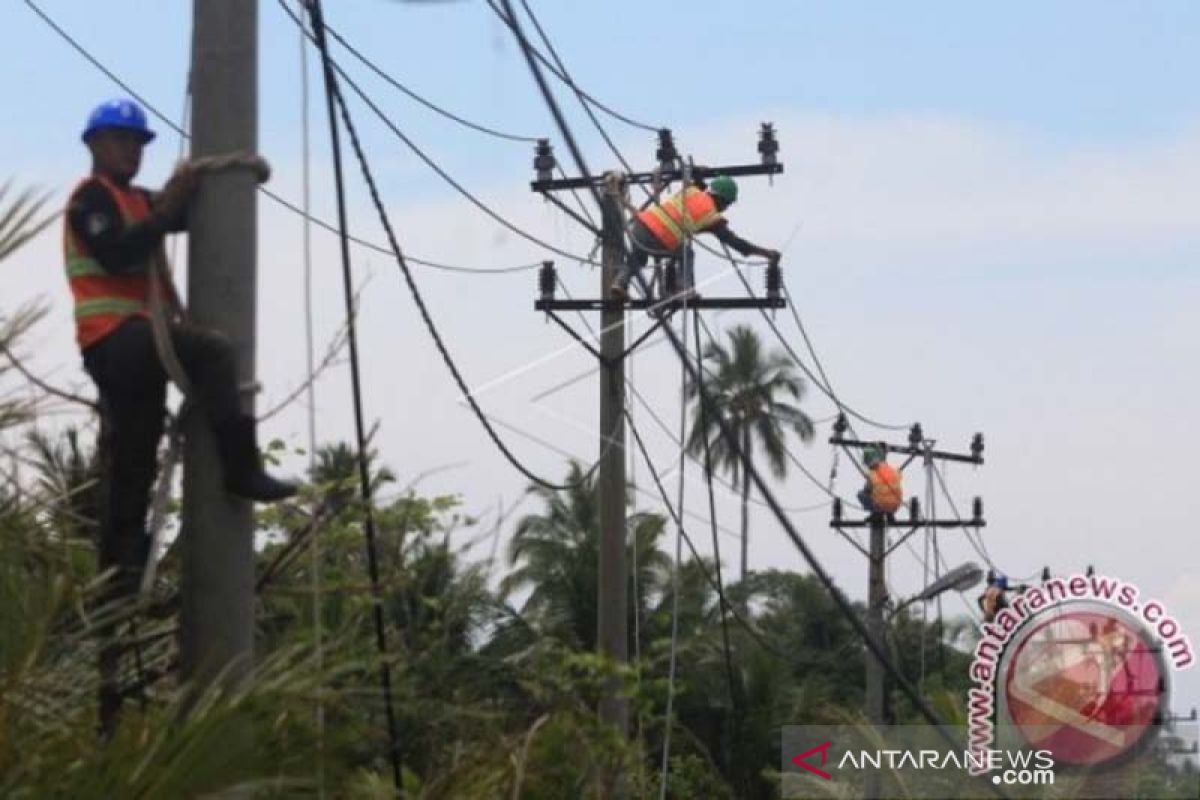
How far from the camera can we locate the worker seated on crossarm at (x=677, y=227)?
671 inches

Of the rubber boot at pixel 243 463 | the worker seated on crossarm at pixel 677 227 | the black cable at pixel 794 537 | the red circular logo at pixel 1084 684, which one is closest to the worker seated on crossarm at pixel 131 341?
the rubber boot at pixel 243 463

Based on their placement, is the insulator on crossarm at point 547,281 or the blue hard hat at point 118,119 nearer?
the blue hard hat at point 118,119

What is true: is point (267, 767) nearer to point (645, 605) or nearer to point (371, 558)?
point (371, 558)

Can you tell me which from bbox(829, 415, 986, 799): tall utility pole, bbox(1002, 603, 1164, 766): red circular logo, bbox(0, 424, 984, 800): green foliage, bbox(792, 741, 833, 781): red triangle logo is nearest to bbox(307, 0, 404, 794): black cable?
bbox(0, 424, 984, 800): green foliage

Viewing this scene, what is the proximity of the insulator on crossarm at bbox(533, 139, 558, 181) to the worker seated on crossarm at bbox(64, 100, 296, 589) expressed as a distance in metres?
12.6

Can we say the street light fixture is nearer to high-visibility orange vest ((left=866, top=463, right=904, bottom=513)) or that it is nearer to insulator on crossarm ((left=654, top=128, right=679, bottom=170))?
high-visibility orange vest ((left=866, top=463, right=904, bottom=513))

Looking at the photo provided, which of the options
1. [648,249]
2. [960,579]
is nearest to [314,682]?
[648,249]

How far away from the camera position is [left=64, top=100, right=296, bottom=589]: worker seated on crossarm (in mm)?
6395

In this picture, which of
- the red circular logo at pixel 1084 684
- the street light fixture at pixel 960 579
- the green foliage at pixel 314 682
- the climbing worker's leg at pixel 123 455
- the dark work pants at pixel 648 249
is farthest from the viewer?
the street light fixture at pixel 960 579

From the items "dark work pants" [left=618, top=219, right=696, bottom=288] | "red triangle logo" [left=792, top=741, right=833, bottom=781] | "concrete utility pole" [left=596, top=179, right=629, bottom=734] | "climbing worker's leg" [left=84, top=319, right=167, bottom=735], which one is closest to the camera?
"climbing worker's leg" [left=84, top=319, right=167, bottom=735]

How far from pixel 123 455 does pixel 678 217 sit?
35.2 ft

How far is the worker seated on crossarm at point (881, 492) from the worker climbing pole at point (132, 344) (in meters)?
26.1

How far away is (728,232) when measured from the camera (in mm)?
17594

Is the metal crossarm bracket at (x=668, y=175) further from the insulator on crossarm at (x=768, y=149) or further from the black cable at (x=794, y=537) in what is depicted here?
the black cable at (x=794, y=537)
